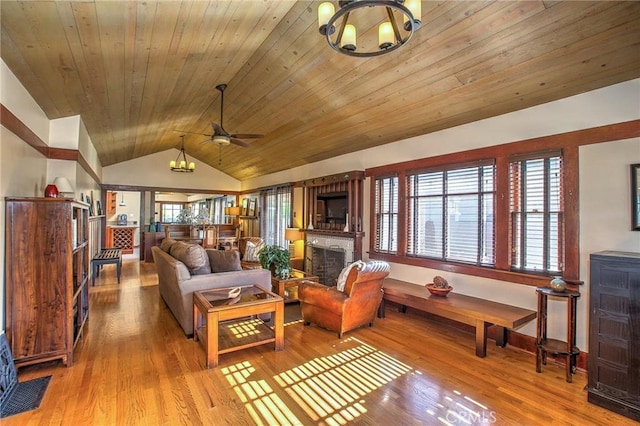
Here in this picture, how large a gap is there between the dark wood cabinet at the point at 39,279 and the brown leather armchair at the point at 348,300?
245cm

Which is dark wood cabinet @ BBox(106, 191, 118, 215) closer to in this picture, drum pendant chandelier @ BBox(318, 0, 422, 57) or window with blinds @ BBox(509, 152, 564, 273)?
drum pendant chandelier @ BBox(318, 0, 422, 57)

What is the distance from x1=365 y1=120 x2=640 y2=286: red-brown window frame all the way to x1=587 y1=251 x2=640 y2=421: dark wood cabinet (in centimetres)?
68

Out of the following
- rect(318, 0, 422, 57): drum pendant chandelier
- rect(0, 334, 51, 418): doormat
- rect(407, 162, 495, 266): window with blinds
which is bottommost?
rect(0, 334, 51, 418): doormat

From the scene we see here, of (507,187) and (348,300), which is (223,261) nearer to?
(348,300)

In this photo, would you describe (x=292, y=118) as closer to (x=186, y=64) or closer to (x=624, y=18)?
(x=186, y=64)

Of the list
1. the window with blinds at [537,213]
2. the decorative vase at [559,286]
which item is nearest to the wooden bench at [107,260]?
the window with blinds at [537,213]

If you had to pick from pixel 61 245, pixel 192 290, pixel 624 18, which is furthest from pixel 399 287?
pixel 61 245

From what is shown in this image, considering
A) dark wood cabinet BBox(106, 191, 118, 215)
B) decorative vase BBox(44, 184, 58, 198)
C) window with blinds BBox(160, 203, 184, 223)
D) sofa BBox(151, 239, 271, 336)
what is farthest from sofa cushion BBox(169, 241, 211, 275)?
window with blinds BBox(160, 203, 184, 223)

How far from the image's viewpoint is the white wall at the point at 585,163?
9.18 ft

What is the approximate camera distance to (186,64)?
362 cm

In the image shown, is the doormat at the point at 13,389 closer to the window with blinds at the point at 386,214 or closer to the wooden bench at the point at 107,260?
the wooden bench at the point at 107,260

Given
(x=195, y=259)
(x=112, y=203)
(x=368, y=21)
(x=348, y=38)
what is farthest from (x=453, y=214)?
(x=112, y=203)

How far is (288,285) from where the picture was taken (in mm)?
4902

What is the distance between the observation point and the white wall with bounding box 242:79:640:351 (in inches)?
110
